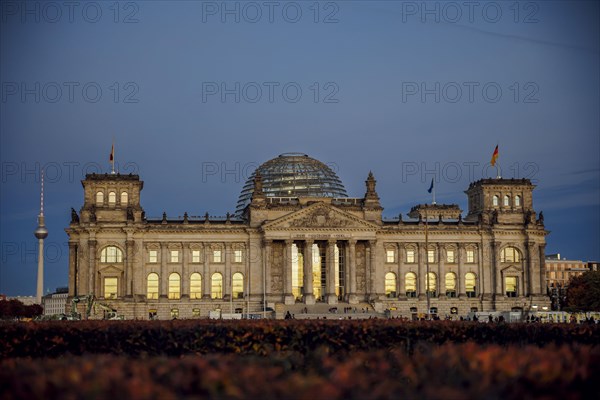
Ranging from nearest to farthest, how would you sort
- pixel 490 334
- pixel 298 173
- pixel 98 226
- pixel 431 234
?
pixel 490 334
pixel 98 226
pixel 431 234
pixel 298 173

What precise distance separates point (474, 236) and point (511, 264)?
269 inches

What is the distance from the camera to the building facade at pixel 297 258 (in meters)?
119

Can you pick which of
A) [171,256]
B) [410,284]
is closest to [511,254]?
[410,284]

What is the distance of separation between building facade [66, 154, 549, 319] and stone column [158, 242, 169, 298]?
14 centimetres

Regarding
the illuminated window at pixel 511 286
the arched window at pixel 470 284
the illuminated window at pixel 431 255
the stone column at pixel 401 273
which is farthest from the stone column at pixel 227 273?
the illuminated window at pixel 511 286

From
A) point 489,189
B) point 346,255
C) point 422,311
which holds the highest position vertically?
point 489,189

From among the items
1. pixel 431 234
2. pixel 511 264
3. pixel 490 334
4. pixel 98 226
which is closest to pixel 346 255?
pixel 431 234

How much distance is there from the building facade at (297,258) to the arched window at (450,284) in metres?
0.15

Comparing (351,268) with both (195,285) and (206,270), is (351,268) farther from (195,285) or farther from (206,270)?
(195,285)

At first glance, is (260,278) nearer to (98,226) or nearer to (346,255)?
(346,255)

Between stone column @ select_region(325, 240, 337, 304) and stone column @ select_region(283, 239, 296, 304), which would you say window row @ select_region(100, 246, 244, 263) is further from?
stone column @ select_region(325, 240, 337, 304)

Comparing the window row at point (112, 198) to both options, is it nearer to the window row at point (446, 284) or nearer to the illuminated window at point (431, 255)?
the window row at point (446, 284)

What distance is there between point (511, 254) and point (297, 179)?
115 feet

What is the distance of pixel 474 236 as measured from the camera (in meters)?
127
